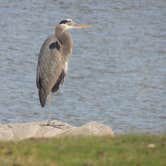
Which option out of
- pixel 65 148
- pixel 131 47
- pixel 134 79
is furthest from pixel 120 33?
pixel 65 148

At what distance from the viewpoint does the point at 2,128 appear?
474 inches

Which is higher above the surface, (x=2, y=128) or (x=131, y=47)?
(x=2, y=128)

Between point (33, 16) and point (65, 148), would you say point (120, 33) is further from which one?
point (65, 148)

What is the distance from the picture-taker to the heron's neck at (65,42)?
46.9 ft

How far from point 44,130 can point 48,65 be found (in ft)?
6.43

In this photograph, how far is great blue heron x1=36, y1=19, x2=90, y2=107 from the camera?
44.9 feet

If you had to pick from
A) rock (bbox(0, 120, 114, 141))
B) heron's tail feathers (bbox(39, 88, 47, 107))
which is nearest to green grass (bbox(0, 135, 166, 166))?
rock (bbox(0, 120, 114, 141))

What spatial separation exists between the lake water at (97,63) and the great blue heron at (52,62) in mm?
1583

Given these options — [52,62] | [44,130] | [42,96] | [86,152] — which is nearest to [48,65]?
[52,62]

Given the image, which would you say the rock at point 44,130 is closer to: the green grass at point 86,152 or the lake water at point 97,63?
the green grass at point 86,152

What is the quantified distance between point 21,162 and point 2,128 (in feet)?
14.1

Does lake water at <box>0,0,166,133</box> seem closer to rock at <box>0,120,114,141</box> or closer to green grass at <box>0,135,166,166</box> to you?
rock at <box>0,120,114,141</box>

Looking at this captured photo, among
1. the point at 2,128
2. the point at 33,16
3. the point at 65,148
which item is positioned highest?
the point at 65,148

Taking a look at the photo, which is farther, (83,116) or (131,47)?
(131,47)
